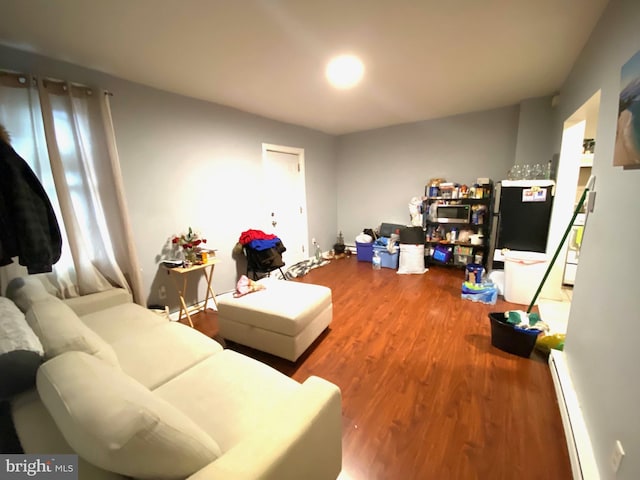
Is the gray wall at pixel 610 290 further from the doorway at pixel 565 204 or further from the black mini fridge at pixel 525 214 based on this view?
the black mini fridge at pixel 525 214

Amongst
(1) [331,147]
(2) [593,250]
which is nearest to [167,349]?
(2) [593,250]

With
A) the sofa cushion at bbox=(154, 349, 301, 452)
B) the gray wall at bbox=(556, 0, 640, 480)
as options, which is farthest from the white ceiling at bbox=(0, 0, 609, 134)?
the sofa cushion at bbox=(154, 349, 301, 452)

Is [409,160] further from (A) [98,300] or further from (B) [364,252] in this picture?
(A) [98,300]

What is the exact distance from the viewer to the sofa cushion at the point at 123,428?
0.63 metres

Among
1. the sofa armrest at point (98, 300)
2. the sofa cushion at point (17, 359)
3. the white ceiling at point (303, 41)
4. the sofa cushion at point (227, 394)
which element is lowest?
the sofa cushion at point (227, 394)

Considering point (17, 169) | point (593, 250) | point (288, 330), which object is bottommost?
point (288, 330)

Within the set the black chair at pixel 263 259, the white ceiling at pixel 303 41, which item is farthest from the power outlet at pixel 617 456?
the black chair at pixel 263 259

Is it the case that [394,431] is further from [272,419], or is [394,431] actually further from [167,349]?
[167,349]

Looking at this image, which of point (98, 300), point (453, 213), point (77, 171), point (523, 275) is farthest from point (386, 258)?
point (77, 171)

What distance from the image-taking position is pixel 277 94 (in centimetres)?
288

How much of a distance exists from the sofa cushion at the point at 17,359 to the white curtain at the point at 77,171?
1.15 m

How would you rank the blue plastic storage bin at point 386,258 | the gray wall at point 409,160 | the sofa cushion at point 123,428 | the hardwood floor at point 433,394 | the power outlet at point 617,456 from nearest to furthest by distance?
the sofa cushion at point 123,428
the power outlet at point 617,456
the hardwood floor at point 433,394
the gray wall at point 409,160
the blue plastic storage bin at point 386,258

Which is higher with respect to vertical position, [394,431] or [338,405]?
[338,405]

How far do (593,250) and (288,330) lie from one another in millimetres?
1923
